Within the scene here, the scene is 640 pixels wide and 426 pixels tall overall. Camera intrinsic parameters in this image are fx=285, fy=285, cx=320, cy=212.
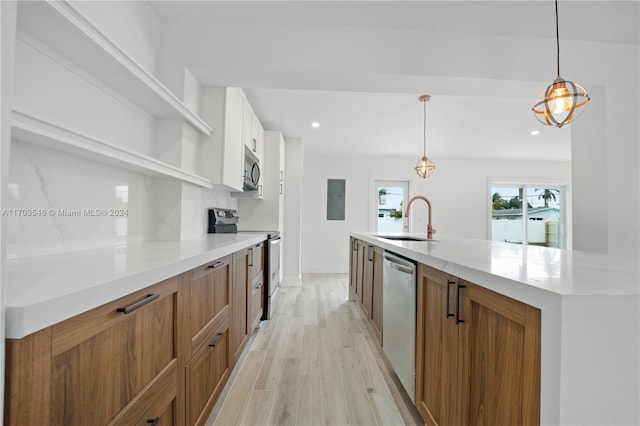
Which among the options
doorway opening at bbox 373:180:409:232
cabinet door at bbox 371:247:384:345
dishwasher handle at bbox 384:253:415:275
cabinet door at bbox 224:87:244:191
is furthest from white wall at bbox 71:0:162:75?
doorway opening at bbox 373:180:409:232

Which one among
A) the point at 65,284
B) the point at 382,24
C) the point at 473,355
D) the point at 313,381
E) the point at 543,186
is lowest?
the point at 313,381

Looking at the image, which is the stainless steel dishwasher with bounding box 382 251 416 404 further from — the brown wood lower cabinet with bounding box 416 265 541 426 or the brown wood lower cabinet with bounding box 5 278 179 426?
the brown wood lower cabinet with bounding box 5 278 179 426

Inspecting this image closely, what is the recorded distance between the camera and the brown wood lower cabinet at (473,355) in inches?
27.5

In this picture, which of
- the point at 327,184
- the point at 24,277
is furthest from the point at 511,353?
the point at 327,184

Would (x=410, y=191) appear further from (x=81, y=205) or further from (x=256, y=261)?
(x=81, y=205)

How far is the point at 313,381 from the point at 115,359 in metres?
1.36

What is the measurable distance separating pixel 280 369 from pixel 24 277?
5.23ft

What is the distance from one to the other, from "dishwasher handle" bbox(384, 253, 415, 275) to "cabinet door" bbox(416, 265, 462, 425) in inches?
3.2

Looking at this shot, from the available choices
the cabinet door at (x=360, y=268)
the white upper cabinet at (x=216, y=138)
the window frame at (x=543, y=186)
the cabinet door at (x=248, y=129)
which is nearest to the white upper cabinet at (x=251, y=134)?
the cabinet door at (x=248, y=129)

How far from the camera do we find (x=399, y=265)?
5.31ft

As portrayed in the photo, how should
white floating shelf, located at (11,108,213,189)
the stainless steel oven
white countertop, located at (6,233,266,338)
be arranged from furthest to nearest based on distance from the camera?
the stainless steel oven, white floating shelf, located at (11,108,213,189), white countertop, located at (6,233,266,338)

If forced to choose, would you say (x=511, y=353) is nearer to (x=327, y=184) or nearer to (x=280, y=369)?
(x=280, y=369)

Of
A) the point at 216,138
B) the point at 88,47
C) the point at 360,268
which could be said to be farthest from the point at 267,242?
the point at 88,47

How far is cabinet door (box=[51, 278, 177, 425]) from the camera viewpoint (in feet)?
1.84
